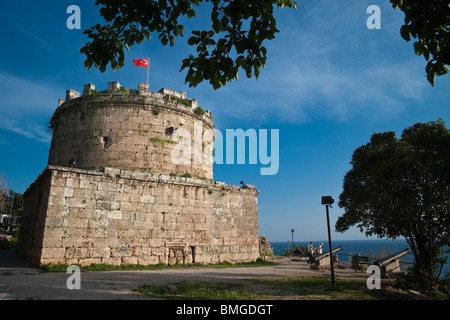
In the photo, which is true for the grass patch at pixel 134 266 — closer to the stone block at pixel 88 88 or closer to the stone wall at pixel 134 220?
the stone wall at pixel 134 220

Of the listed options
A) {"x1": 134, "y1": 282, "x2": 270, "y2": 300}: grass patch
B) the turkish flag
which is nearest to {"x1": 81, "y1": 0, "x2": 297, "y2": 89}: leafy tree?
{"x1": 134, "y1": 282, "x2": 270, "y2": 300}: grass patch

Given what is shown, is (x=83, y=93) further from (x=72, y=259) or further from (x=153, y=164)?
(x=72, y=259)

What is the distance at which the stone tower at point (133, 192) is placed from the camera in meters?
12.4

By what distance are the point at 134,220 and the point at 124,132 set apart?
5.36m

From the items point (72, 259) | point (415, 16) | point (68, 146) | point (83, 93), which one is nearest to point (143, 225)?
point (72, 259)

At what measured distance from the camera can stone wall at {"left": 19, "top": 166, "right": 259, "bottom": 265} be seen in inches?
475

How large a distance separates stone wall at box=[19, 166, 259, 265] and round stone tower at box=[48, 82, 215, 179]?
4.56 ft

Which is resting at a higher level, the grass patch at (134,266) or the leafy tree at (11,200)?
the leafy tree at (11,200)

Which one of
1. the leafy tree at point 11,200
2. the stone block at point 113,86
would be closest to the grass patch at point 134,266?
the stone block at point 113,86

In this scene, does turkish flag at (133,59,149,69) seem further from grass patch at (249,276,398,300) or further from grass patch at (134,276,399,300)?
grass patch at (249,276,398,300)

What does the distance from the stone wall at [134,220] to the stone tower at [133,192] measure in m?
0.05

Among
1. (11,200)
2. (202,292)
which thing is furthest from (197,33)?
(11,200)

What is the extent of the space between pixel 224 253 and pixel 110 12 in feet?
47.0
